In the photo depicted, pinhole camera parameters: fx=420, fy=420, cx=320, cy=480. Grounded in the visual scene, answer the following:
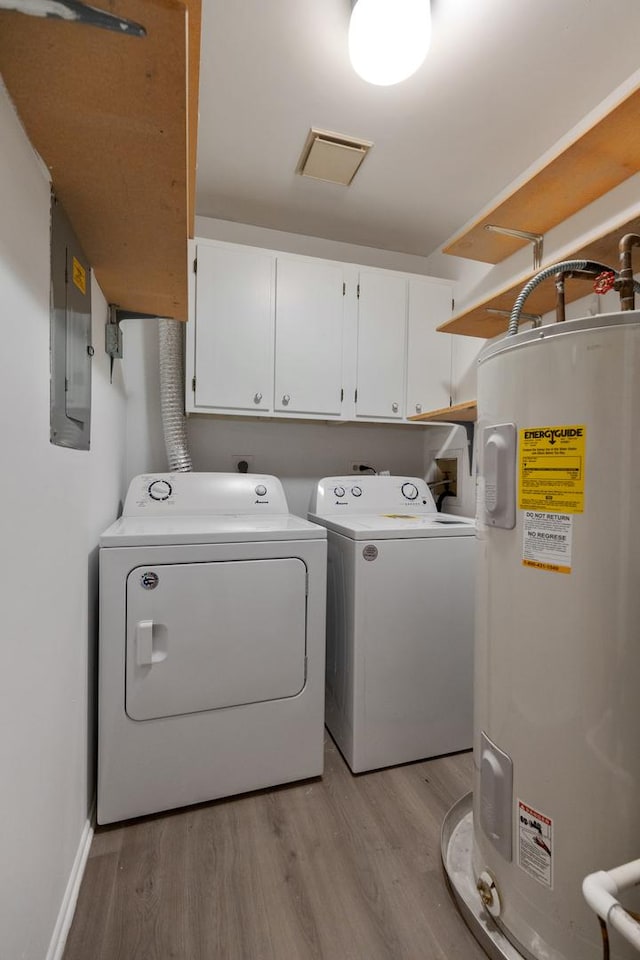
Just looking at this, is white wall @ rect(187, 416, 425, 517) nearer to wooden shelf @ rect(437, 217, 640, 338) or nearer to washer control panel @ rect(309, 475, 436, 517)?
washer control panel @ rect(309, 475, 436, 517)

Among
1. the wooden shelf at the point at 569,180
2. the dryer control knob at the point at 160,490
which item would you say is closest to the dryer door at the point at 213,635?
the dryer control knob at the point at 160,490

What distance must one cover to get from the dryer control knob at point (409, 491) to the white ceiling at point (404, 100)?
1.47 metres

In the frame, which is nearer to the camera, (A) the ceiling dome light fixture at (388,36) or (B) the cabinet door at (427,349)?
(A) the ceiling dome light fixture at (388,36)

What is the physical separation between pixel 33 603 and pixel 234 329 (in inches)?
61.8

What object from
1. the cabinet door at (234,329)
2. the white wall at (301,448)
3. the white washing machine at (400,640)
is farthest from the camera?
the white wall at (301,448)

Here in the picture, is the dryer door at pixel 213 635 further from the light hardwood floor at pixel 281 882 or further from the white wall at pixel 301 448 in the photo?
the white wall at pixel 301 448

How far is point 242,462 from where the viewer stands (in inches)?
93.2

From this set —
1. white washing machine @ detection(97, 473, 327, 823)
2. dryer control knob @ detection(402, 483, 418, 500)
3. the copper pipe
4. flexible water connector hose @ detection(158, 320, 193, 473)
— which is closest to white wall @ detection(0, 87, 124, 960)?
white washing machine @ detection(97, 473, 327, 823)

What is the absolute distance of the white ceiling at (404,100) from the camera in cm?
129

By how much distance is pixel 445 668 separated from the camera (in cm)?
167

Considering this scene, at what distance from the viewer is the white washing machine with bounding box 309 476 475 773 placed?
5.16 ft

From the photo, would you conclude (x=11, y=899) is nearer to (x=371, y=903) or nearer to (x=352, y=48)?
(x=371, y=903)

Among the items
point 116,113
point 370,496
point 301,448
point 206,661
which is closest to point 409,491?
point 370,496

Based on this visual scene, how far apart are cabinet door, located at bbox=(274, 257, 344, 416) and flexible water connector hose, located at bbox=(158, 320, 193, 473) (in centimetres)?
48
